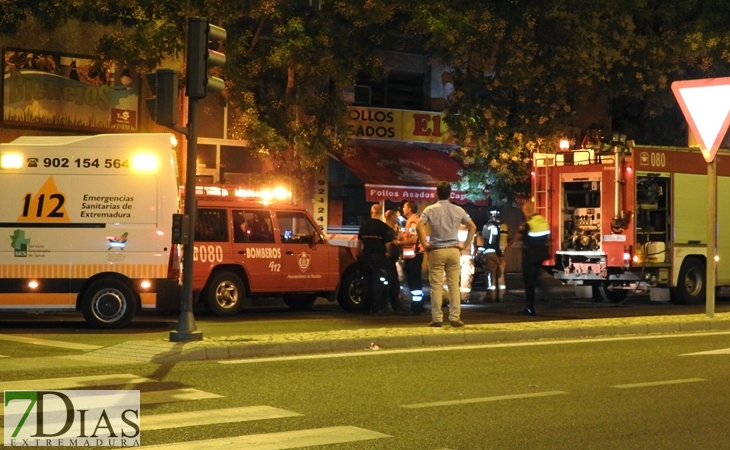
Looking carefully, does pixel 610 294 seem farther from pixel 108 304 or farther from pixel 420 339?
pixel 108 304

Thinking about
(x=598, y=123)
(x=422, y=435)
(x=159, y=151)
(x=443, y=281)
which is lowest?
(x=422, y=435)

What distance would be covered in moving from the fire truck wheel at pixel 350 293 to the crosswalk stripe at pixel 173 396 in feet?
33.3

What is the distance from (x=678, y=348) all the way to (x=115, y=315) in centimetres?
756

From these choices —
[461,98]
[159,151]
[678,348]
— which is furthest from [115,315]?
[461,98]

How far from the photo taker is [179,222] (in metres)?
12.7

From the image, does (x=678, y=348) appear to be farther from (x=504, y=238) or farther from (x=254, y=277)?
Result: (x=504, y=238)

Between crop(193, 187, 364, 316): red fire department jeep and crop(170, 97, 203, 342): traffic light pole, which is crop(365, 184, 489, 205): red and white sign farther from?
crop(170, 97, 203, 342): traffic light pole

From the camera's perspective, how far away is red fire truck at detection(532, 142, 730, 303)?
2120cm

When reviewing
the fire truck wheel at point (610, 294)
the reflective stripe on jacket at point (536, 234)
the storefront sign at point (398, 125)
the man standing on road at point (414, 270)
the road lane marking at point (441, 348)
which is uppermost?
the storefront sign at point (398, 125)

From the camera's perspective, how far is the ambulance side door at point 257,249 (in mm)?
18781

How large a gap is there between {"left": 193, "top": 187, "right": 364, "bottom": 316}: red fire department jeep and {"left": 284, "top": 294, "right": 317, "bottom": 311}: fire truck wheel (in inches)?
12.5

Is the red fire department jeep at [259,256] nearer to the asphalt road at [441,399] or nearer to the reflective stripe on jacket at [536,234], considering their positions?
the reflective stripe on jacket at [536,234]

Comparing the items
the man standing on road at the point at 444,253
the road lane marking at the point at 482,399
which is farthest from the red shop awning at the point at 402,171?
the road lane marking at the point at 482,399

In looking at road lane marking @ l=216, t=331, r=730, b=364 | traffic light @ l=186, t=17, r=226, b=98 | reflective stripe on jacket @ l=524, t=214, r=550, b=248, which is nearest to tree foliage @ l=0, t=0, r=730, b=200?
reflective stripe on jacket @ l=524, t=214, r=550, b=248
